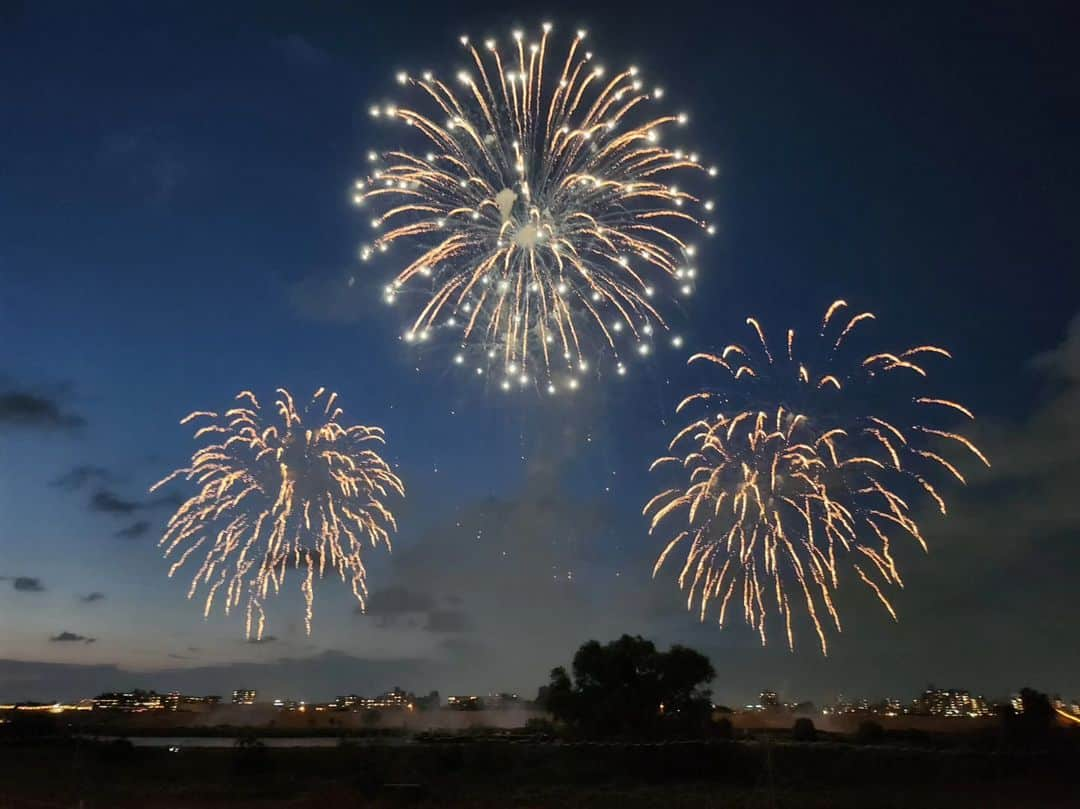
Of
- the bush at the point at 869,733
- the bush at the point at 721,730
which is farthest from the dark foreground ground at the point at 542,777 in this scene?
the bush at the point at 869,733

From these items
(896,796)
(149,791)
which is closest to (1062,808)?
(896,796)

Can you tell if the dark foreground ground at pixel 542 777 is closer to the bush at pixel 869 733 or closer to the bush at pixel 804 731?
the bush at pixel 804 731

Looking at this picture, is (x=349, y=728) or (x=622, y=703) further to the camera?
(x=349, y=728)

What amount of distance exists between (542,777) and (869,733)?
70.3 feet

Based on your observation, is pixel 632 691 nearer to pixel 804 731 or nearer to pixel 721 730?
Result: pixel 721 730

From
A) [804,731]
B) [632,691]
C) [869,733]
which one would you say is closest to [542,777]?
[632,691]

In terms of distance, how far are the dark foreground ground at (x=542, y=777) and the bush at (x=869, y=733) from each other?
312 inches

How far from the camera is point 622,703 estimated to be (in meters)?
39.8

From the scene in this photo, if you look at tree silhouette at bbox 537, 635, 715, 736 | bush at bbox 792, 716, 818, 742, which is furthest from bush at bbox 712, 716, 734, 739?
bush at bbox 792, 716, 818, 742

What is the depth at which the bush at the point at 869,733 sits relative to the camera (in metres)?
43.0

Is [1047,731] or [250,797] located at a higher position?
[1047,731]

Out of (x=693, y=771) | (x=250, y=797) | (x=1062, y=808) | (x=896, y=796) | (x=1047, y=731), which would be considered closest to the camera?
(x=1062, y=808)

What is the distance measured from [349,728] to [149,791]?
113 feet

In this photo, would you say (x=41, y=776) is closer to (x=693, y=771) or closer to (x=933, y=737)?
(x=693, y=771)
